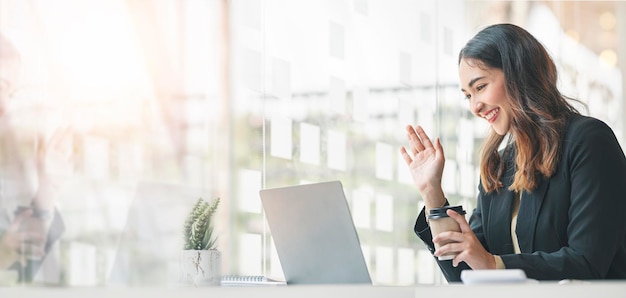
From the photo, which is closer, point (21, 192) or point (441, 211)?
point (441, 211)

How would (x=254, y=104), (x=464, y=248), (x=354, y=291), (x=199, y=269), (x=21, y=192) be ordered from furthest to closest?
(x=254, y=104) → (x=21, y=192) → (x=464, y=248) → (x=199, y=269) → (x=354, y=291)

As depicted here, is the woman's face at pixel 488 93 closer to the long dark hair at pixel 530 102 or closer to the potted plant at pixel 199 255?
the long dark hair at pixel 530 102

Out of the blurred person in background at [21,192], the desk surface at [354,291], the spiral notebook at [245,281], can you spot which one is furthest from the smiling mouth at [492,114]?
the blurred person in background at [21,192]

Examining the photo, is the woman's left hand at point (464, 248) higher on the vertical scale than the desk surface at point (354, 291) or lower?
higher

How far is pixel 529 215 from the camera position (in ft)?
7.11

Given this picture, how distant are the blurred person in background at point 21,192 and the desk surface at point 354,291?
227 cm

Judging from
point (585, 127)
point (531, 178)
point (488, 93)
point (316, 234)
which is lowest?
point (316, 234)

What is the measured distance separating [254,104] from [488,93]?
2024 mm

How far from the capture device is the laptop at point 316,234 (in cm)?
188

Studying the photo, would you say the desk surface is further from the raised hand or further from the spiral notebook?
the raised hand

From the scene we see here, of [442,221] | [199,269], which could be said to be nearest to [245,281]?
[199,269]

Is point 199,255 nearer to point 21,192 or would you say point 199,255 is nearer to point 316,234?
point 316,234

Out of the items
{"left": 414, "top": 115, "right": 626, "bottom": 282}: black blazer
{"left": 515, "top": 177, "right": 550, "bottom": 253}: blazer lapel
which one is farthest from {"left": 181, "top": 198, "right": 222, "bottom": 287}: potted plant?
{"left": 515, "top": 177, "right": 550, "bottom": 253}: blazer lapel

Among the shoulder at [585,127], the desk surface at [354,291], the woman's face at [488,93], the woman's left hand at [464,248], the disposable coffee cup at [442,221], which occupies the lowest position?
the desk surface at [354,291]
